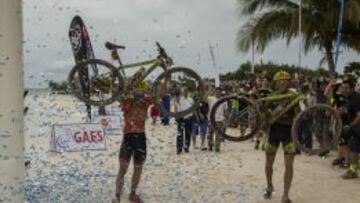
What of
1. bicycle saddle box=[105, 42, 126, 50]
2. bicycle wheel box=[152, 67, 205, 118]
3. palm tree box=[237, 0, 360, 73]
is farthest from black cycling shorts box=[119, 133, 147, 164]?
palm tree box=[237, 0, 360, 73]

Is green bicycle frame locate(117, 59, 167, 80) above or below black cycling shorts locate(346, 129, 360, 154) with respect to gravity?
above

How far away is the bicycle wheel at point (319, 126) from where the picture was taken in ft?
33.5

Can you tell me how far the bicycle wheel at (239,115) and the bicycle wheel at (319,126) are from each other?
25.8 inches

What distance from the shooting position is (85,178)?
13031 mm

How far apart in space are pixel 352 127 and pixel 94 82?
5941 millimetres

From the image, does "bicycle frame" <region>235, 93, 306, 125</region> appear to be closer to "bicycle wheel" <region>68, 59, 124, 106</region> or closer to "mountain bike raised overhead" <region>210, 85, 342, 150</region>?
"mountain bike raised overhead" <region>210, 85, 342, 150</region>

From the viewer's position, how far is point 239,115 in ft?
33.0

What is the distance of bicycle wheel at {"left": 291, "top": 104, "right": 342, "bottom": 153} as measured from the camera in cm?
1020

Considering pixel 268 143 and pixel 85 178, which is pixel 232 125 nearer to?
pixel 268 143

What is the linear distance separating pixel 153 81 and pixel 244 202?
2.98m

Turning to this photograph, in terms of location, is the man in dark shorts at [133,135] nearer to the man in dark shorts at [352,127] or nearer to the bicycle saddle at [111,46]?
the bicycle saddle at [111,46]

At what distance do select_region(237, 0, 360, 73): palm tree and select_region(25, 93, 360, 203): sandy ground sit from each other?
6.82 metres

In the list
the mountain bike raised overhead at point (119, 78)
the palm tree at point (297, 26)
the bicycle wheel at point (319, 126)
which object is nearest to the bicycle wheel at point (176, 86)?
the mountain bike raised overhead at point (119, 78)

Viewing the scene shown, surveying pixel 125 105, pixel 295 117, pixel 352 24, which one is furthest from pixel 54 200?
pixel 352 24
